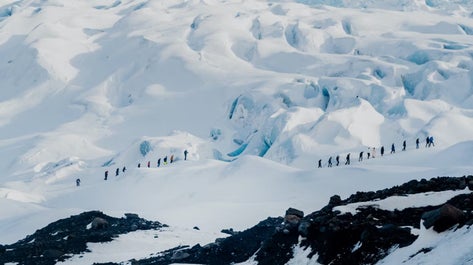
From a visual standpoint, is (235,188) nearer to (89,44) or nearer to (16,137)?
(16,137)

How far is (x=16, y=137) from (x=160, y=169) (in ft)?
170

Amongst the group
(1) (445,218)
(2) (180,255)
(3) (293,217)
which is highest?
(1) (445,218)

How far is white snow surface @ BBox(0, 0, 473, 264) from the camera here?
47719 mm

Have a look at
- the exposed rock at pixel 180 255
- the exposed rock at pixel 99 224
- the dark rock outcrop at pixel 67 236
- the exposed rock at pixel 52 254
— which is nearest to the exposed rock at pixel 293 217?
the exposed rock at pixel 180 255

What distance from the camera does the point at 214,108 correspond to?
3989 inches

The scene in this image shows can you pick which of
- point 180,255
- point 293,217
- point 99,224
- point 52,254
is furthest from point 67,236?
point 293,217

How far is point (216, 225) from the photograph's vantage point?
39.7 metres

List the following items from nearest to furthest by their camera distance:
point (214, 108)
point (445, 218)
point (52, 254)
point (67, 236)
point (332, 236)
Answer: point (445, 218)
point (332, 236)
point (52, 254)
point (67, 236)
point (214, 108)

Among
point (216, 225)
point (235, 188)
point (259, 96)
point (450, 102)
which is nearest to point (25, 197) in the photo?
point (235, 188)

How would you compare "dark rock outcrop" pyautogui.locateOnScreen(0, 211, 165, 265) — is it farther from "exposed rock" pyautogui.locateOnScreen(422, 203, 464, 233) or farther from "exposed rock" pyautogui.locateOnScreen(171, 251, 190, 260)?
"exposed rock" pyautogui.locateOnScreen(422, 203, 464, 233)

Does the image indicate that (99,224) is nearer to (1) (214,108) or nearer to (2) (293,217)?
(2) (293,217)

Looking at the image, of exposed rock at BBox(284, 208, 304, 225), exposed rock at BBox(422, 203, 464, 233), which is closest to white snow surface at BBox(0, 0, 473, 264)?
exposed rock at BBox(284, 208, 304, 225)

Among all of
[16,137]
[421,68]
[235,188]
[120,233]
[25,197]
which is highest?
[120,233]

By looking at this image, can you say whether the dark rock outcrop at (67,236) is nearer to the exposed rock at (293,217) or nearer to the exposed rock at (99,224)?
the exposed rock at (99,224)
